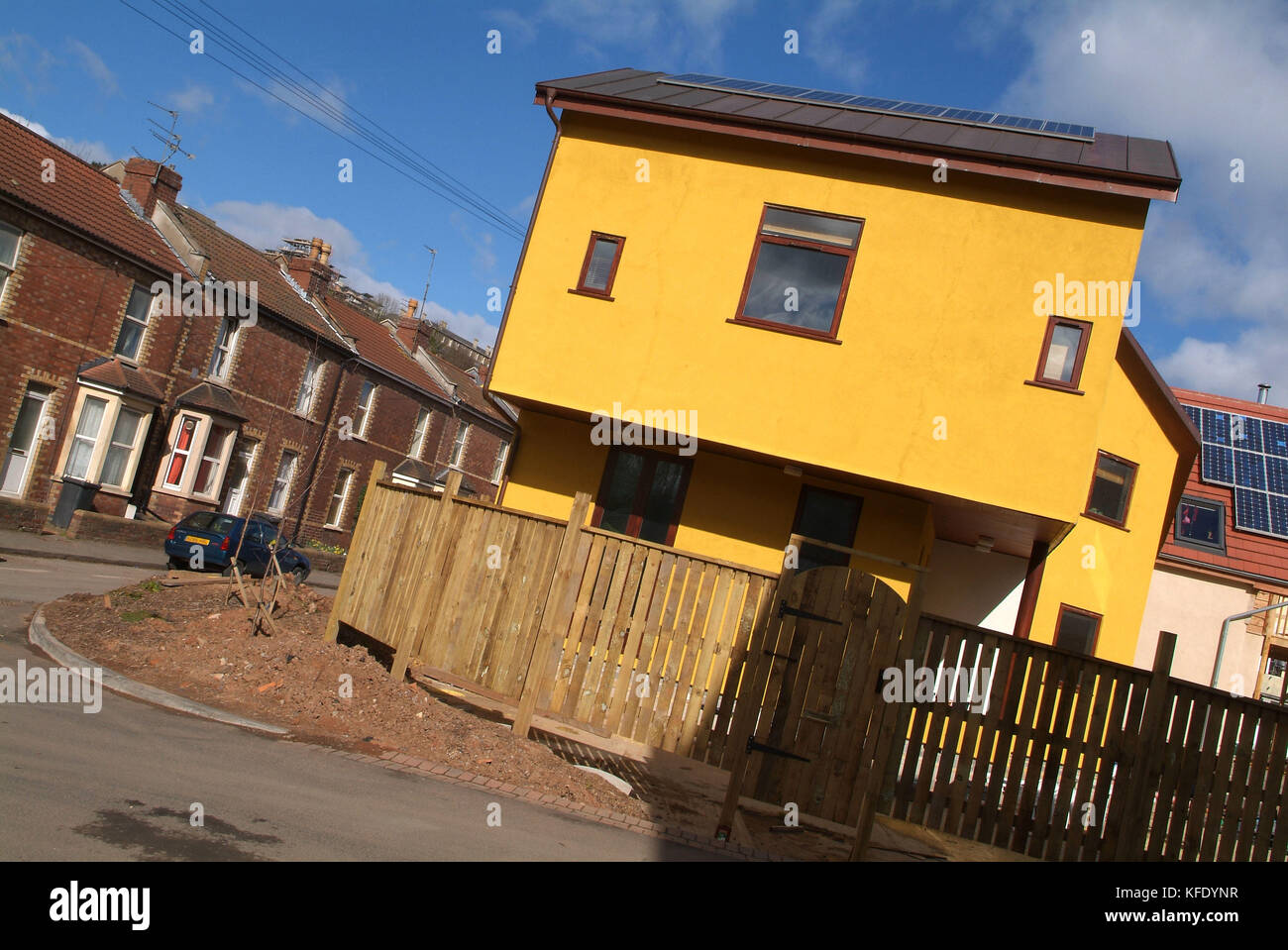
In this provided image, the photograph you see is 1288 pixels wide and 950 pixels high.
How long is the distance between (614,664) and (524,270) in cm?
569

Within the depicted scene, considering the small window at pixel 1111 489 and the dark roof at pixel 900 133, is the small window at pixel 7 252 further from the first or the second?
the small window at pixel 1111 489

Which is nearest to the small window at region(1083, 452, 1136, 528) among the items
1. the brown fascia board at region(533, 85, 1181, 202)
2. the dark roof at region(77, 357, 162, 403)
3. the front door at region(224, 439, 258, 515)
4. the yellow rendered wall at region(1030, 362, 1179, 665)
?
the yellow rendered wall at region(1030, 362, 1179, 665)

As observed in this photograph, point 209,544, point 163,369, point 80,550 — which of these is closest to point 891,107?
point 209,544

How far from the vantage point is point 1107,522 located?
54.8ft

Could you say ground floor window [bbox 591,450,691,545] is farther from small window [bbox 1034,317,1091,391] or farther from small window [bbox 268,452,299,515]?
small window [bbox 268,452,299,515]

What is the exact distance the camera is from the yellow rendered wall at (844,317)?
10.1 meters

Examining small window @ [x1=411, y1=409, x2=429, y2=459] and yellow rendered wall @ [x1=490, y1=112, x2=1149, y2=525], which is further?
small window @ [x1=411, y1=409, x2=429, y2=459]

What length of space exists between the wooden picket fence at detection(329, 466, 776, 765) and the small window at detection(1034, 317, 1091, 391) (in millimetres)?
4872

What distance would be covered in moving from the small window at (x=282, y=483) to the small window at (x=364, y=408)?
3533 millimetres

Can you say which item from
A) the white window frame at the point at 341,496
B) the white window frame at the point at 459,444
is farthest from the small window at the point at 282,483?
the white window frame at the point at 459,444

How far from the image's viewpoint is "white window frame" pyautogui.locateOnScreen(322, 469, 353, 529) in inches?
1379

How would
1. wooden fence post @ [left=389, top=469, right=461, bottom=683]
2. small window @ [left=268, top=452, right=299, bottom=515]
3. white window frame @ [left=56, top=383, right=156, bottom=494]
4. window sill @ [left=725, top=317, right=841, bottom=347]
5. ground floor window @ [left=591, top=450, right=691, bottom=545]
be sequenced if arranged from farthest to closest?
small window @ [left=268, top=452, right=299, bottom=515], white window frame @ [left=56, top=383, right=156, bottom=494], ground floor window @ [left=591, top=450, right=691, bottom=545], window sill @ [left=725, top=317, right=841, bottom=347], wooden fence post @ [left=389, top=469, right=461, bottom=683]

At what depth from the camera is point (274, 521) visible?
31.4 metres
